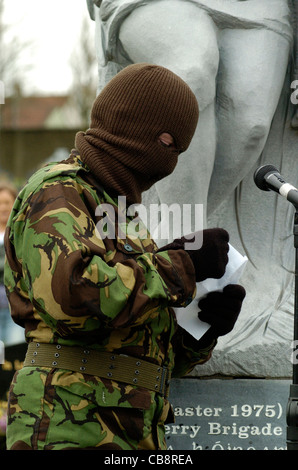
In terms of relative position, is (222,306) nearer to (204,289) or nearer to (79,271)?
(204,289)

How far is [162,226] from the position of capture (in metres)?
3.13

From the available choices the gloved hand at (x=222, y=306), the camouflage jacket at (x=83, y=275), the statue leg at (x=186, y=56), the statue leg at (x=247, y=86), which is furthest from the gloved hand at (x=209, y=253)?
the statue leg at (x=247, y=86)

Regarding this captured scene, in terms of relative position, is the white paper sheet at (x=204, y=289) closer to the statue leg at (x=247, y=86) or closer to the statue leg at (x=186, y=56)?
the statue leg at (x=186, y=56)

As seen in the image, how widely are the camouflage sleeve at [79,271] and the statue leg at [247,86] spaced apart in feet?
3.65

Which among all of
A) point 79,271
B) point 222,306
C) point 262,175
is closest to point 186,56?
point 262,175

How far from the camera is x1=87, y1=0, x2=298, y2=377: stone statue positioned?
9.82ft

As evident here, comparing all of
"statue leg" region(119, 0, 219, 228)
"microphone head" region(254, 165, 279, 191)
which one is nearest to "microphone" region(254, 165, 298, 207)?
"microphone head" region(254, 165, 279, 191)

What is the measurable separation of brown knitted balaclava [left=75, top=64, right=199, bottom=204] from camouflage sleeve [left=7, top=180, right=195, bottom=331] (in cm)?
13

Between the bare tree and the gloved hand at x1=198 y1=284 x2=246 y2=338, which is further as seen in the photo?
the bare tree

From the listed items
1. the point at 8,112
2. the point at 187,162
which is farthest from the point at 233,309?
the point at 8,112

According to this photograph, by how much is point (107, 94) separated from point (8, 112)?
27.1m

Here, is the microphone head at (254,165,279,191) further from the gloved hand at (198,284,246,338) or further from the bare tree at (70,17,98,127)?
the bare tree at (70,17,98,127)
